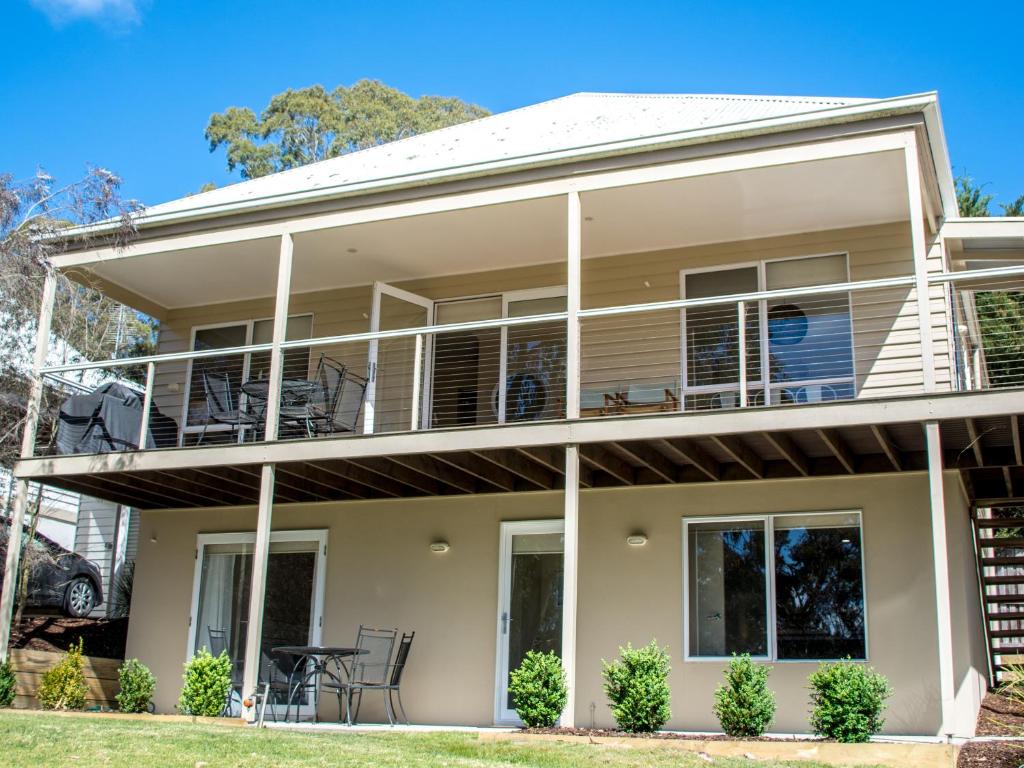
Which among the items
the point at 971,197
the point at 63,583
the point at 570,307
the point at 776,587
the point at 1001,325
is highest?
the point at 971,197

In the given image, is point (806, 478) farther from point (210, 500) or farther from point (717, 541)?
point (210, 500)

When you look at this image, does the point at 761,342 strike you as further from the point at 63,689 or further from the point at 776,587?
the point at 63,689

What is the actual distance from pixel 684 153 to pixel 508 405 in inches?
147

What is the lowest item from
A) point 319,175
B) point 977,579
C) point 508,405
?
point 977,579

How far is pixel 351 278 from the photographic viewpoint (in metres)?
13.2

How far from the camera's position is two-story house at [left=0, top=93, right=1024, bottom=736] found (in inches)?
381

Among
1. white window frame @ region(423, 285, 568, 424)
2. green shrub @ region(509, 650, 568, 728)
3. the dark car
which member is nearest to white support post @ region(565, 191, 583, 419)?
green shrub @ region(509, 650, 568, 728)

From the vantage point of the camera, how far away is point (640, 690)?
8.70 metres

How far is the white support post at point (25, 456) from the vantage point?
11203mm

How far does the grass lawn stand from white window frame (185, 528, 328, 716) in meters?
3.57

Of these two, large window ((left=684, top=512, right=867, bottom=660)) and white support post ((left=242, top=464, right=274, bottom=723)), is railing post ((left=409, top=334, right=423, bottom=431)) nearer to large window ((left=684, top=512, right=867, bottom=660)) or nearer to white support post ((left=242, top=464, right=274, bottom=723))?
white support post ((left=242, top=464, right=274, bottom=723))

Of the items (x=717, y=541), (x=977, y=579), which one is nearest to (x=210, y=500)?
(x=717, y=541)

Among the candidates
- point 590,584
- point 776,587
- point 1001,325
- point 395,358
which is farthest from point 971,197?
point 590,584

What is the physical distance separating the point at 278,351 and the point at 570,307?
3033 mm
